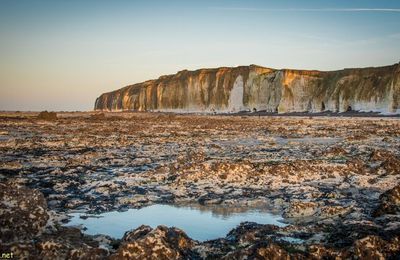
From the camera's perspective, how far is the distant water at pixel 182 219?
5.30 m

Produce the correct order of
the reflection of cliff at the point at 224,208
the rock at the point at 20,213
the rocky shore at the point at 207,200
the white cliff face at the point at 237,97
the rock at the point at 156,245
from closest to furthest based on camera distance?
the rock at the point at 156,245
the rocky shore at the point at 207,200
the rock at the point at 20,213
the reflection of cliff at the point at 224,208
the white cliff face at the point at 237,97

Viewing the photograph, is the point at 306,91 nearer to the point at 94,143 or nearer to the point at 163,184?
the point at 94,143

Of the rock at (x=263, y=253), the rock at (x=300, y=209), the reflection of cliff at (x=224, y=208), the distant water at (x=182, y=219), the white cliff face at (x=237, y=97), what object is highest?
the white cliff face at (x=237, y=97)

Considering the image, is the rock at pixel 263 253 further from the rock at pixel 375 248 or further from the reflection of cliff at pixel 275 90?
the reflection of cliff at pixel 275 90

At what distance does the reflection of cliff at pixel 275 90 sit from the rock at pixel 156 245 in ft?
186

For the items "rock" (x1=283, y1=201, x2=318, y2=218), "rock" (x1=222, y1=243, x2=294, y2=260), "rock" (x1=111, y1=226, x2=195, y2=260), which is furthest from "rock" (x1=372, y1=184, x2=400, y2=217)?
"rock" (x1=111, y1=226, x2=195, y2=260)

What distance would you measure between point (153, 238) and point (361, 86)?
63.9 metres

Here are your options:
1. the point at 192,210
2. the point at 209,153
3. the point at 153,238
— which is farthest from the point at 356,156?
the point at 153,238

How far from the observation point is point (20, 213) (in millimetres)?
4844

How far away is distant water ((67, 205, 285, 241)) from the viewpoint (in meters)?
5.30

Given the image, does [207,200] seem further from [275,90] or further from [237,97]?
[237,97]

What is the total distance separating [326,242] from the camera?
14.8 feet

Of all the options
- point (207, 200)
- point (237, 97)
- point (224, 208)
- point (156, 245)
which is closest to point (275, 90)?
point (237, 97)

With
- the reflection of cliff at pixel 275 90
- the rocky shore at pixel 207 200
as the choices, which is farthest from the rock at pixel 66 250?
the reflection of cliff at pixel 275 90
